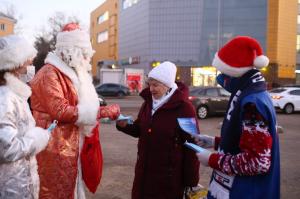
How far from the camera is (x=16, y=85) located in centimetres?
288

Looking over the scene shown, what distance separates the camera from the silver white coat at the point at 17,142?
8.63ft

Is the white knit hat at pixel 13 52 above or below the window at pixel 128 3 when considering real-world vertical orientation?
below

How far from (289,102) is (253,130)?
790 inches

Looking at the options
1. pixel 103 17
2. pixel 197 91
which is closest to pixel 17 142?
pixel 197 91

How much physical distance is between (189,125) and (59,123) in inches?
43.9

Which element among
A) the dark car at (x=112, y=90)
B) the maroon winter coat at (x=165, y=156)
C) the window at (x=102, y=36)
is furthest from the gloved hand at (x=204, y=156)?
the window at (x=102, y=36)

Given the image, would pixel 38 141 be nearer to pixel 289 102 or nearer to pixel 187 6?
pixel 289 102

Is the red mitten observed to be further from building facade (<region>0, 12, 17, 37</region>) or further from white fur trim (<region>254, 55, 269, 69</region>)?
building facade (<region>0, 12, 17, 37</region>)

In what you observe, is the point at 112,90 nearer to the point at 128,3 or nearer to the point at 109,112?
the point at 128,3

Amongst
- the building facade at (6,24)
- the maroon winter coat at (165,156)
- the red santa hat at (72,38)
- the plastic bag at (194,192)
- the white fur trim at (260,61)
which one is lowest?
the plastic bag at (194,192)

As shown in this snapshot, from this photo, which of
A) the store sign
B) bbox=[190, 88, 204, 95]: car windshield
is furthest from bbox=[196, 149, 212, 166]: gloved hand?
the store sign

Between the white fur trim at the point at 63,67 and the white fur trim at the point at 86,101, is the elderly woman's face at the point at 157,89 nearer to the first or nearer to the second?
the white fur trim at the point at 86,101

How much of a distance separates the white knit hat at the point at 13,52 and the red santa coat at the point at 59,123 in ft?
1.43

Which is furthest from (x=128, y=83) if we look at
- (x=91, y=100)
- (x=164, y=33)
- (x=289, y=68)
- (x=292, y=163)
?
(x=91, y=100)
